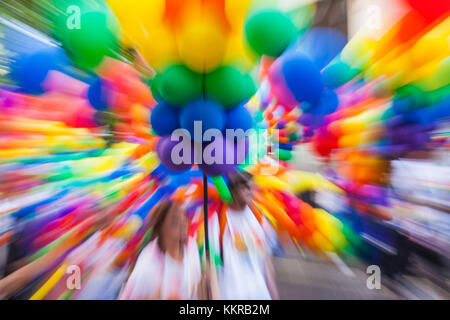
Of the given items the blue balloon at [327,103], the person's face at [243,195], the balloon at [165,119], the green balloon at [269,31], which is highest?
the green balloon at [269,31]

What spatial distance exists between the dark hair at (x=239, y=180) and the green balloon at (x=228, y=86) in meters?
0.17

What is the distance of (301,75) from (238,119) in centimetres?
15

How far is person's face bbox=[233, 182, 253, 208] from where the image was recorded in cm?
56

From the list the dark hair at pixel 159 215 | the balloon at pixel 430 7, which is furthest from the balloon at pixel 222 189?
the balloon at pixel 430 7

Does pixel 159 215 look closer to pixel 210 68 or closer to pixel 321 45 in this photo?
pixel 210 68

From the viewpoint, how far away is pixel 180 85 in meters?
0.45

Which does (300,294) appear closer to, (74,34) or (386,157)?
(386,157)

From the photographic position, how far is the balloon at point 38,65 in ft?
1.70

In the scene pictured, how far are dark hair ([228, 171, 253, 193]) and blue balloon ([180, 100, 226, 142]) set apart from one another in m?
0.13

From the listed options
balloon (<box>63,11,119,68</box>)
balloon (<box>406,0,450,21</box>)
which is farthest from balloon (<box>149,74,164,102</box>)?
balloon (<box>406,0,450,21</box>)

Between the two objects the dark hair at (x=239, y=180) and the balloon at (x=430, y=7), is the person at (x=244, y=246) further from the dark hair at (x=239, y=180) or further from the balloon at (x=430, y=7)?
the balloon at (x=430, y=7)

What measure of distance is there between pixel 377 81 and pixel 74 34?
671 mm

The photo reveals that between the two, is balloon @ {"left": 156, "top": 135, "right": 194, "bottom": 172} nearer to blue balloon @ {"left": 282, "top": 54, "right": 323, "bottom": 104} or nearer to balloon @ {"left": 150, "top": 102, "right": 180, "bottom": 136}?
balloon @ {"left": 150, "top": 102, "right": 180, "bottom": 136}
